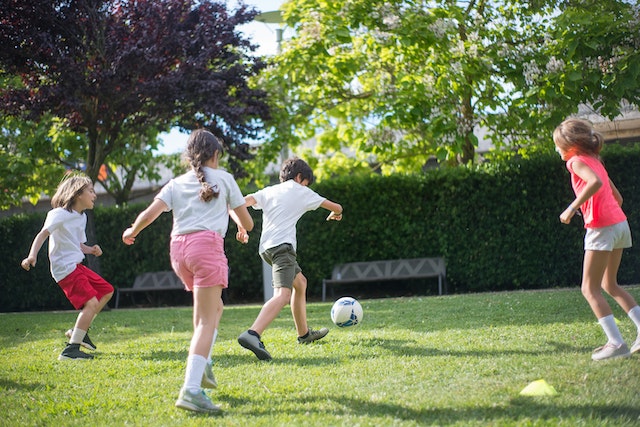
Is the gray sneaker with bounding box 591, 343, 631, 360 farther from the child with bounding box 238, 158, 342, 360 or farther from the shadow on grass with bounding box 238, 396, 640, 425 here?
the child with bounding box 238, 158, 342, 360

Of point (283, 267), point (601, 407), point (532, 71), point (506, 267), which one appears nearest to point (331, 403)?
point (601, 407)

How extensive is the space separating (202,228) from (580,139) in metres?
2.92

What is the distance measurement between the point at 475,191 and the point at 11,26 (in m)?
9.21

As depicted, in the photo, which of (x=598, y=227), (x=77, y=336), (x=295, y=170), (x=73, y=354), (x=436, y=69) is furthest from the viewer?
(x=436, y=69)

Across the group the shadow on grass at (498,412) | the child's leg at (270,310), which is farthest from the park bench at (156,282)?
the shadow on grass at (498,412)

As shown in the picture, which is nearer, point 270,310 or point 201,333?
point 201,333

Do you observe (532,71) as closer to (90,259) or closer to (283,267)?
(283,267)

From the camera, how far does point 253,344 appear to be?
585 centimetres

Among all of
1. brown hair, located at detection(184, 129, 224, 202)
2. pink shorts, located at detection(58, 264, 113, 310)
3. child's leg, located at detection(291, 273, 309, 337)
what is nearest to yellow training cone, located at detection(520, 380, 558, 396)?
brown hair, located at detection(184, 129, 224, 202)

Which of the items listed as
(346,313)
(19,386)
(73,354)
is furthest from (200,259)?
(346,313)

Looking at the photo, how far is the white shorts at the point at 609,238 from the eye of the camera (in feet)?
17.2

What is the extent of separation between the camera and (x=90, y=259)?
46.6 ft

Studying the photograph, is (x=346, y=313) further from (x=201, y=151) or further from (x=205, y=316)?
(x=201, y=151)

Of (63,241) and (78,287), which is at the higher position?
(63,241)
